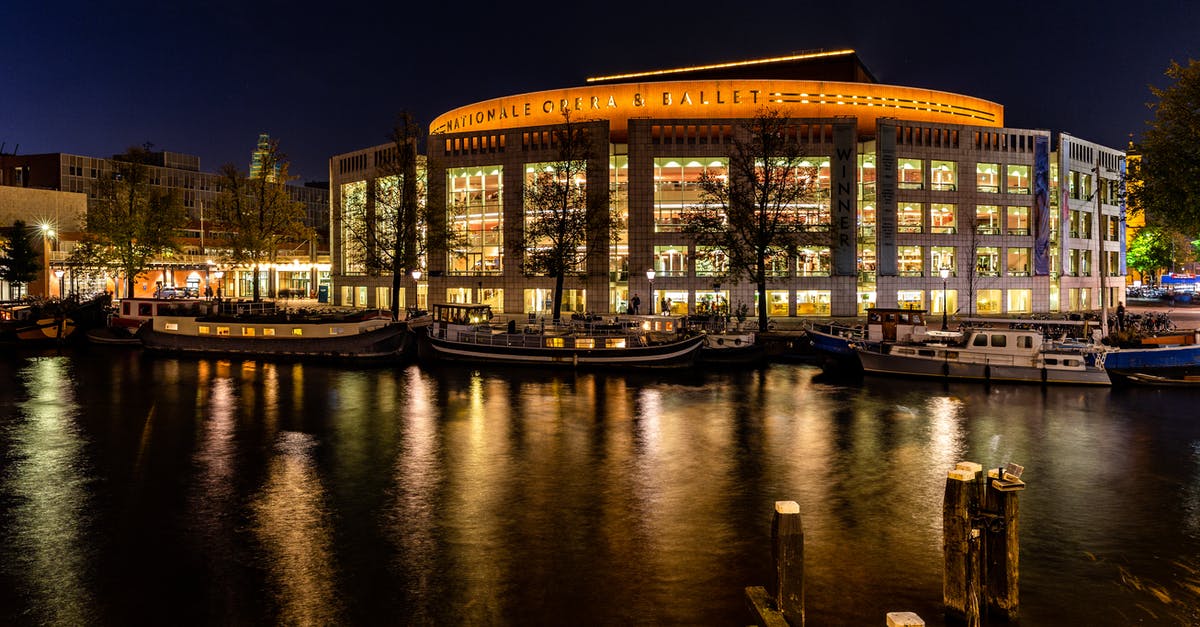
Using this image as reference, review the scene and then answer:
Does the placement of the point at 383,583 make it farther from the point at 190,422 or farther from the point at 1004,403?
the point at 1004,403

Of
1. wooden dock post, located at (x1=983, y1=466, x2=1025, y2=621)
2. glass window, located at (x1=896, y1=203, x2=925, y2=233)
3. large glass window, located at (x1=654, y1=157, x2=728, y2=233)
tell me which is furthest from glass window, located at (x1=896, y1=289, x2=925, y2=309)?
wooden dock post, located at (x1=983, y1=466, x2=1025, y2=621)

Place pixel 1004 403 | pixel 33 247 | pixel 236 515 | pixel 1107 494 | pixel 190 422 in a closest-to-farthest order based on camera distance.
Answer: pixel 236 515
pixel 1107 494
pixel 190 422
pixel 1004 403
pixel 33 247

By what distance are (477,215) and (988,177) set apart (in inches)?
2197

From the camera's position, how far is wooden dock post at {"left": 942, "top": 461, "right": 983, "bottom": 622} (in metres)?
11.9

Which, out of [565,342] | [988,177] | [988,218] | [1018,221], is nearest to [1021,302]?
[1018,221]

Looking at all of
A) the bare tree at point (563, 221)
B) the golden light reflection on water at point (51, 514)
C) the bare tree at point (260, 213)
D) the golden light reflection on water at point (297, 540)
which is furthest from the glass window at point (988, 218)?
the golden light reflection on water at point (51, 514)

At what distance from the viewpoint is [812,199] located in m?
73.2

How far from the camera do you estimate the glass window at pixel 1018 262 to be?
85.8m

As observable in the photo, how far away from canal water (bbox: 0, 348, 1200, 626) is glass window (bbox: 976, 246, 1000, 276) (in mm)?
49623

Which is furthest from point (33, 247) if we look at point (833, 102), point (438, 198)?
point (833, 102)

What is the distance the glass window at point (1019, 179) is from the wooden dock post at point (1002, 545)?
278 ft

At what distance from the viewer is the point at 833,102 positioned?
283 ft

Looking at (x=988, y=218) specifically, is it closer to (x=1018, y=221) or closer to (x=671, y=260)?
(x=1018, y=221)

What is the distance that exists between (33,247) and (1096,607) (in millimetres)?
125765
